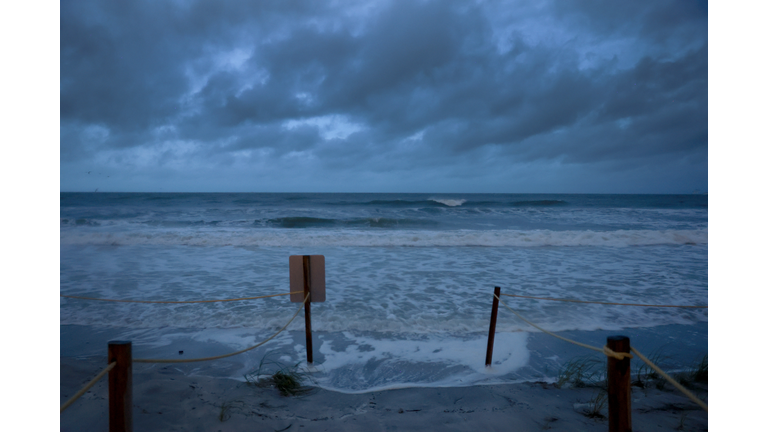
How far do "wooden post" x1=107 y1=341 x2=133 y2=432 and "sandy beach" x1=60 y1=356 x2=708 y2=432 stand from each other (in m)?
1.21

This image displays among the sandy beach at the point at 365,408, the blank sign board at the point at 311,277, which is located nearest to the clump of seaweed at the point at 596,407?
the sandy beach at the point at 365,408

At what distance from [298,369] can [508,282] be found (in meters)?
6.01

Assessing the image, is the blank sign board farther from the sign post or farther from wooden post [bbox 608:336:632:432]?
wooden post [bbox 608:336:632:432]

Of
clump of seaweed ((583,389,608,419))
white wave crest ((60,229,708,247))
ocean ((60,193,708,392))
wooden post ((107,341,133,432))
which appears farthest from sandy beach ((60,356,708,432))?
white wave crest ((60,229,708,247))

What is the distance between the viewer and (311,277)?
4.22 m

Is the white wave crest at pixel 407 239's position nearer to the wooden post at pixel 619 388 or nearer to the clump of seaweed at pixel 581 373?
the clump of seaweed at pixel 581 373

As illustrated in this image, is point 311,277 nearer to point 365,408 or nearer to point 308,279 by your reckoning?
point 308,279

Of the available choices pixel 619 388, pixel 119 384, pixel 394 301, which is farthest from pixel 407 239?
pixel 119 384

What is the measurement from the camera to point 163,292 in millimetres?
7867

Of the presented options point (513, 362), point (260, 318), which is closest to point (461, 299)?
point (513, 362)

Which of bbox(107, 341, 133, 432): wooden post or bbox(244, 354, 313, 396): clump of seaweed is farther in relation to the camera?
bbox(244, 354, 313, 396): clump of seaweed

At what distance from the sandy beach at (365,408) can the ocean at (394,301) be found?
0.34m

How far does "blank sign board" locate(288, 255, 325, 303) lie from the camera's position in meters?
4.19

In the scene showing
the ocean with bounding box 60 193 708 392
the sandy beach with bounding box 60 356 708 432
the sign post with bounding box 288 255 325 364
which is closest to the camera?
the sandy beach with bounding box 60 356 708 432
